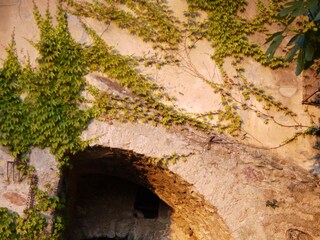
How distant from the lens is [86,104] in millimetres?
3916

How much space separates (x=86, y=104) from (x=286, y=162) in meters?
2.24

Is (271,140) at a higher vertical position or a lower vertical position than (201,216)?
higher

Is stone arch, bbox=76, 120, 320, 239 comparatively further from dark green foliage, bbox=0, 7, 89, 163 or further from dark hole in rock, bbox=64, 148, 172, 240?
dark hole in rock, bbox=64, 148, 172, 240

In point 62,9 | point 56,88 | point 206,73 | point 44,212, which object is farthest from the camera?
point 206,73

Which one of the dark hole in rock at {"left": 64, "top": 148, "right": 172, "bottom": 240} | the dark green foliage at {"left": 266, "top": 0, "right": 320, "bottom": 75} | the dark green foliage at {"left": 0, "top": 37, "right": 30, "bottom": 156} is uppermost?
the dark green foliage at {"left": 266, "top": 0, "right": 320, "bottom": 75}

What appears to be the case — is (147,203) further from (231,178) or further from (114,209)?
(231,178)

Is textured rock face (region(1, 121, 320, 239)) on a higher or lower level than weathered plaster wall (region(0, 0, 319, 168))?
lower

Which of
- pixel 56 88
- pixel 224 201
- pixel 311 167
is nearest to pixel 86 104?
pixel 56 88

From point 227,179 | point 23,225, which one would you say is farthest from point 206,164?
point 23,225

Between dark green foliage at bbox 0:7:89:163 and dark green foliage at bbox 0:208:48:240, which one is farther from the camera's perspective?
dark green foliage at bbox 0:7:89:163

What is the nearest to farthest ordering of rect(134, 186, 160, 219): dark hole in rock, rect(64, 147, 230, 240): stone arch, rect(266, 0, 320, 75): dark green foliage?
rect(266, 0, 320, 75): dark green foliage < rect(64, 147, 230, 240): stone arch < rect(134, 186, 160, 219): dark hole in rock

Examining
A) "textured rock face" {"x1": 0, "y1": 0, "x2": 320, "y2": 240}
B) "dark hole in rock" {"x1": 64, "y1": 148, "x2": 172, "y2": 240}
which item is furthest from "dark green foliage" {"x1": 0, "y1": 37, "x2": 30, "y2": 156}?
"dark hole in rock" {"x1": 64, "y1": 148, "x2": 172, "y2": 240}

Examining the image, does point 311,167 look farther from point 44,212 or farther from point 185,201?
point 44,212

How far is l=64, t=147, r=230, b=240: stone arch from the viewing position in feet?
13.4
